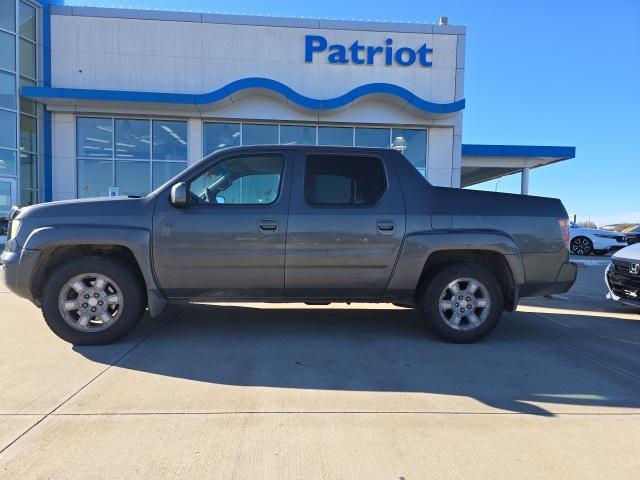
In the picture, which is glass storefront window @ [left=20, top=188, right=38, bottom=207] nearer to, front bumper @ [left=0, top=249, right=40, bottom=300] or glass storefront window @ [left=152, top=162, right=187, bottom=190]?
glass storefront window @ [left=152, top=162, right=187, bottom=190]

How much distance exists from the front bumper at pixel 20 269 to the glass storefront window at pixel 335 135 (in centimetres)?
1305

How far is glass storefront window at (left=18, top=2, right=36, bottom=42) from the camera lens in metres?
15.6

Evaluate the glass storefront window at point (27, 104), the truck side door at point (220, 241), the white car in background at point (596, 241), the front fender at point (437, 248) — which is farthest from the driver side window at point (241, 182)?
the white car in background at point (596, 241)

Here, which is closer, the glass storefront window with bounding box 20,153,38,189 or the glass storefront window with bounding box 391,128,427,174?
the glass storefront window with bounding box 20,153,38,189

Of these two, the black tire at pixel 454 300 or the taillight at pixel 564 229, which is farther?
the taillight at pixel 564 229

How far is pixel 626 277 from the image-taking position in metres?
6.60

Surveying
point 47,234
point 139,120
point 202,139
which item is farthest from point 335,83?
point 47,234

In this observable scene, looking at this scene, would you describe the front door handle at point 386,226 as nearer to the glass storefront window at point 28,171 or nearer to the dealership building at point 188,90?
the dealership building at point 188,90

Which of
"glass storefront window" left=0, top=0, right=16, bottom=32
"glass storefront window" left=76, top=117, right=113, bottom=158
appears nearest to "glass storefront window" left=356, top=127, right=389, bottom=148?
"glass storefront window" left=76, top=117, right=113, bottom=158

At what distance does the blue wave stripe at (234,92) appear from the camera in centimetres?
1489

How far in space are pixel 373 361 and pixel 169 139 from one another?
1391 centimetres

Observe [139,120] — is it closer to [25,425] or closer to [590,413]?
[25,425]

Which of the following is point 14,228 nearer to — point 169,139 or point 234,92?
point 234,92

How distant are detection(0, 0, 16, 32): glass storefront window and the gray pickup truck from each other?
47.0 ft
